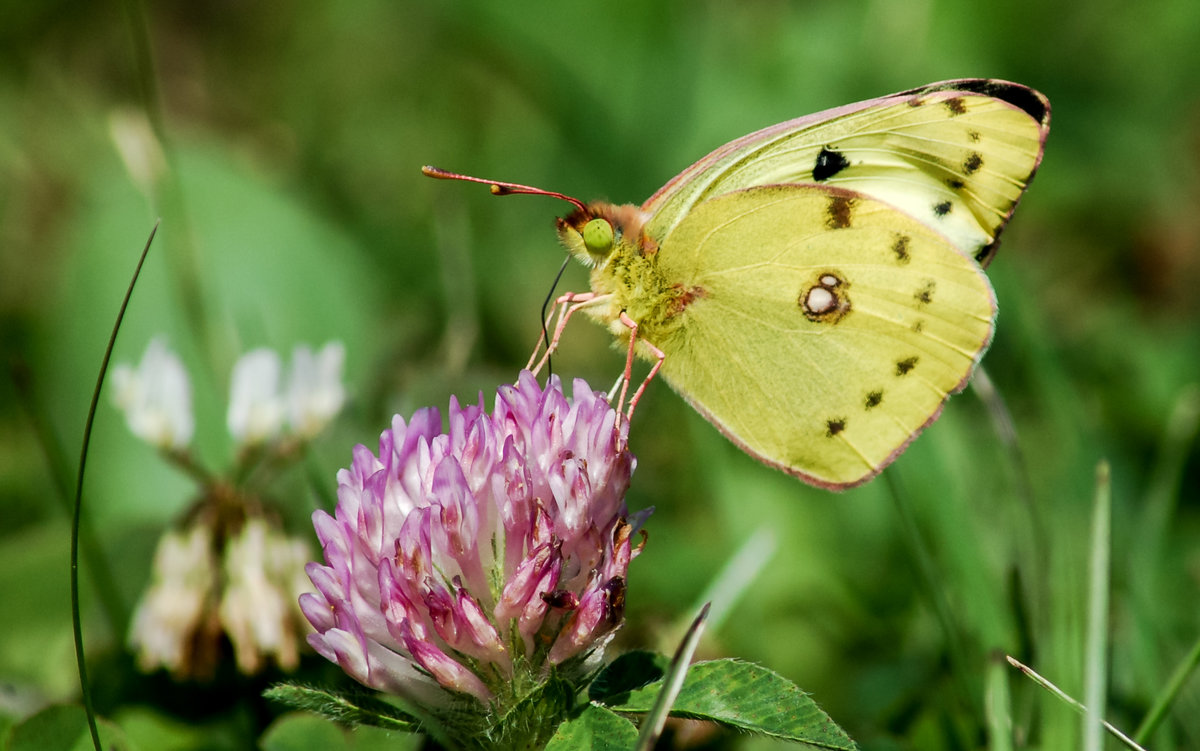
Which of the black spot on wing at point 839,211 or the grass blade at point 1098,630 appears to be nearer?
the grass blade at point 1098,630

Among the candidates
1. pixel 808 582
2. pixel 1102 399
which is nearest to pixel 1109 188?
pixel 1102 399

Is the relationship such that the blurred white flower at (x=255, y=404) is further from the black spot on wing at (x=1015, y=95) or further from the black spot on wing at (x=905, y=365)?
the black spot on wing at (x=1015, y=95)

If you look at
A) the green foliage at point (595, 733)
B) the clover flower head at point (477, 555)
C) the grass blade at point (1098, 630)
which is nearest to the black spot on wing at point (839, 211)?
the grass blade at point (1098, 630)

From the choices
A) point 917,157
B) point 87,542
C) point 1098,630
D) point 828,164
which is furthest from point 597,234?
point 87,542

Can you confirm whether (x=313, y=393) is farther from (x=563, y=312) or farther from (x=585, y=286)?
(x=585, y=286)

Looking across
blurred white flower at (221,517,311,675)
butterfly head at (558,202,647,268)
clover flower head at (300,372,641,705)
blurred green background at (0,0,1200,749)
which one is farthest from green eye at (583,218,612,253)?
blurred white flower at (221,517,311,675)
